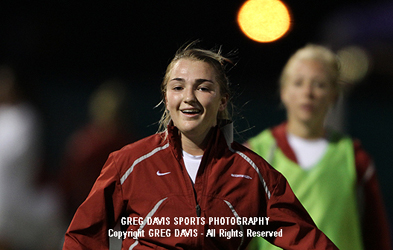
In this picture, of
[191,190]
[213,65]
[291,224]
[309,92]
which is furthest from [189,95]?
[309,92]

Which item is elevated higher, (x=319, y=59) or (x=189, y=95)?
(x=319, y=59)

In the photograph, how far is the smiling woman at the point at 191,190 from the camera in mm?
941

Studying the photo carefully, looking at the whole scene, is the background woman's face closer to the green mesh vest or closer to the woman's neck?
the woman's neck

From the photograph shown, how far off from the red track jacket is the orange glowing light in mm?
731

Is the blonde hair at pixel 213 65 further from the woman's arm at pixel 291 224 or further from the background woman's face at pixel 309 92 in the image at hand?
the background woman's face at pixel 309 92

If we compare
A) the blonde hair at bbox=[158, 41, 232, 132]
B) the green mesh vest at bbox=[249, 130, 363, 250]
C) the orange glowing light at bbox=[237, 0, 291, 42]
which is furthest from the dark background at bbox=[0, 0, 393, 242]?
the blonde hair at bbox=[158, 41, 232, 132]

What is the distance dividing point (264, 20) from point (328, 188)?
622 millimetres

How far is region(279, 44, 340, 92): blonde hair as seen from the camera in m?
1.60

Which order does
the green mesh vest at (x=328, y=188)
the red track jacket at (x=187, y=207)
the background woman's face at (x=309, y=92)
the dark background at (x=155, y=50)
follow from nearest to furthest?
1. the red track jacket at (x=187, y=207)
2. the green mesh vest at (x=328, y=188)
3. the background woman's face at (x=309, y=92)
4. the dark background at (x=155, y=50)

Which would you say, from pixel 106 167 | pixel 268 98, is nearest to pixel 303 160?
pixel 268 98

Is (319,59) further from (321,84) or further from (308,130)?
(308,130)

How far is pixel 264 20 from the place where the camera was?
158cm

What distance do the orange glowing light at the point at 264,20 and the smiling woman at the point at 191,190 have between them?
1.98 ft

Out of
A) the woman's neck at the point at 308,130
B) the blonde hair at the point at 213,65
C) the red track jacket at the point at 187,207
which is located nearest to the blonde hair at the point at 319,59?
the woman's neck at the point at 308,130
